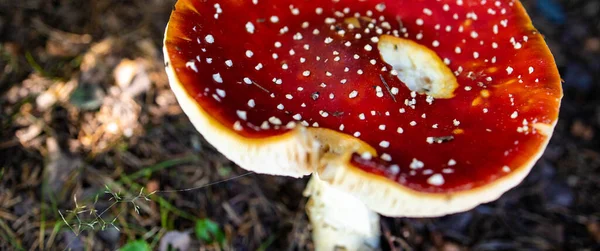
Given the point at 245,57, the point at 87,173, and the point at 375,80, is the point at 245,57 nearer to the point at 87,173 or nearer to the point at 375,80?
the point at 375,80

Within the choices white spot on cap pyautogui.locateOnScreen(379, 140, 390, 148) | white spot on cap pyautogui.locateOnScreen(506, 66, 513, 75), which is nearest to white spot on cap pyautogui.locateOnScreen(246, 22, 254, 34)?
white spot on cap pyautogui.locateOnScreen(379, 140, 390, 148)

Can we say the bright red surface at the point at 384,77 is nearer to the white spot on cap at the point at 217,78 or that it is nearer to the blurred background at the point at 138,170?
the white spot on cap at the point at 217,78

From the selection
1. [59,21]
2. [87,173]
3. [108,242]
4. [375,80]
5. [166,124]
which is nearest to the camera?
[375,80]

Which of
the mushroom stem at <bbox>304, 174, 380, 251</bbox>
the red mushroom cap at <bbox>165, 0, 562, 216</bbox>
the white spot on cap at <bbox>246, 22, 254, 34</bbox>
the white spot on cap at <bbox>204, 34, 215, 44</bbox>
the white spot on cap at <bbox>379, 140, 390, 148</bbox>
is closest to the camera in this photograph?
the red mushroom cap at <bbox>165, 0, 562, 216</bbox>

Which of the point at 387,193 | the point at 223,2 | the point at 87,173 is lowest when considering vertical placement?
the point at 87,173

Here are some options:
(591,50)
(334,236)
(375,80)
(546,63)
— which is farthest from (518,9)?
(591,50)

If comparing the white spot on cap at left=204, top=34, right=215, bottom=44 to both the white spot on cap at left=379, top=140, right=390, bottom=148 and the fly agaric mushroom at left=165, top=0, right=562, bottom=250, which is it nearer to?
the fly agaric mushroom at left=165, top=0, right=562, bottom=250

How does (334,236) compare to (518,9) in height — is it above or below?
below

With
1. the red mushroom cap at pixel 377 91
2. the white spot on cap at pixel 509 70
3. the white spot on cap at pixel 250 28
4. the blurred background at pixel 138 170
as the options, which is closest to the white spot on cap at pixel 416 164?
the red mushroom cap at pixel 377 91

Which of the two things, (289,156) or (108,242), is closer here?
(289,156)
